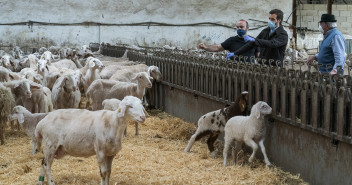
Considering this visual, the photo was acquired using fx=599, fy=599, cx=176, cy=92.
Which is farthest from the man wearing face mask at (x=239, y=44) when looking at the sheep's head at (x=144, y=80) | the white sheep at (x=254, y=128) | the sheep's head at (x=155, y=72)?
the sheep's head at (x=155, y=72)

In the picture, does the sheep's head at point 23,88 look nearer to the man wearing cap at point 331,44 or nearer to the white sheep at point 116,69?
the white sheep at point 116,69

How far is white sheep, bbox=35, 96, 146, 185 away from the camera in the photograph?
6875 millimetres

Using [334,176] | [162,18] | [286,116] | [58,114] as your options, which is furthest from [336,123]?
[162,18]

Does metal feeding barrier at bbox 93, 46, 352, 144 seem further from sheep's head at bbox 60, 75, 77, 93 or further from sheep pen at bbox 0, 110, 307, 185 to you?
sheep's head at bbox 60, 75, 77, 93

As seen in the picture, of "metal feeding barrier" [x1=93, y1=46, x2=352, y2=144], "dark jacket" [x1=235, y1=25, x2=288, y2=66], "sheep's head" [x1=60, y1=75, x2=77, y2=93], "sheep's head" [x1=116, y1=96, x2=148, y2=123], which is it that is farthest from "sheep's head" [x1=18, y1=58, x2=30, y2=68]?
"sheep's head" [x1=116, y1=96, x2=148, y2=123]

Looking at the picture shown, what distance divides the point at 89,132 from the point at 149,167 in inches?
73.1

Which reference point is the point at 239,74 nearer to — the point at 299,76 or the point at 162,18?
the point at 299,76

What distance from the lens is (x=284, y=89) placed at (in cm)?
835

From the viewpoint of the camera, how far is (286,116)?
8.30 metres

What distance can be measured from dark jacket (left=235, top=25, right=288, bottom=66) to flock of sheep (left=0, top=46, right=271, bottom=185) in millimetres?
971

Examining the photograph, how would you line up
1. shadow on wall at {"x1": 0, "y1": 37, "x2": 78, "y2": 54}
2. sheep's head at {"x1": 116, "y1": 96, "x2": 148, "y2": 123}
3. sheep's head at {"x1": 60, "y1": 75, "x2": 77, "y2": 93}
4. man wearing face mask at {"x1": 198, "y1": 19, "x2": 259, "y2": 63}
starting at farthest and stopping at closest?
shadow on wall at {"x1": 0, "y1": 37, "x2": 78, "y2": 54}, sheep's head at {"x1": 60, "y1": 75, "x2": 77, "y2": 93}, man wearing face mask at {"x1": 198, "y1": 19, "x2": 259, "y2": 63}, sheep's head at {"x1": 116, "y1": 96, "x2": 148, "y2": 123}

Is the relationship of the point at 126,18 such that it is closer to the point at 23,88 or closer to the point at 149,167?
the point at 23,88

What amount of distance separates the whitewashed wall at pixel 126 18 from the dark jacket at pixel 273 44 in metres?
18.8

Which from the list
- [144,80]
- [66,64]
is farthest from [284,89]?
[66,64]
